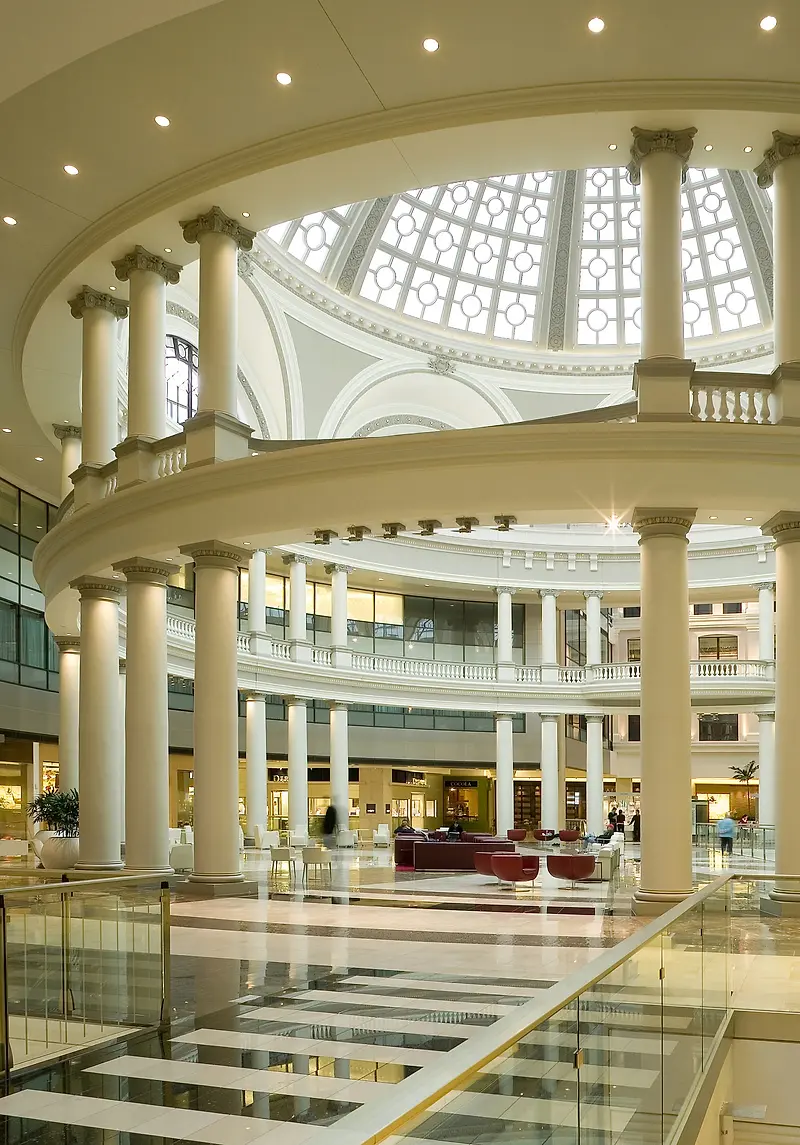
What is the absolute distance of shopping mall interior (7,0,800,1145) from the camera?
5.99m

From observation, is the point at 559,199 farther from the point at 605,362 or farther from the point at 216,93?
the point at 216,93

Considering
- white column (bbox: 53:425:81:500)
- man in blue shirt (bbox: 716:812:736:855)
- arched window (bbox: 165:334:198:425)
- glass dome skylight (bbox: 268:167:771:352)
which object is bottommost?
man in blue shirt (bbox: 716:812:736:855)

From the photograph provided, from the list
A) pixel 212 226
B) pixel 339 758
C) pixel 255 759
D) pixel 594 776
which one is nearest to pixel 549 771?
pixel 594 776

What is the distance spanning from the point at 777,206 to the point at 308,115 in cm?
596

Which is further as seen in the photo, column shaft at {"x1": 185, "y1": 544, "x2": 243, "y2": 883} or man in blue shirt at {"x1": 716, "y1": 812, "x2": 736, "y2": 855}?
man in blue shirt at {"x1": 716, "y1": 812, "x2": 736, "y2": 855}

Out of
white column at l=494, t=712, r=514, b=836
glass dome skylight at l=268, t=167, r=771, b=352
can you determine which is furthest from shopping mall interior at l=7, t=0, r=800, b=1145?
white column at l=494, t=712, r=514, b=836

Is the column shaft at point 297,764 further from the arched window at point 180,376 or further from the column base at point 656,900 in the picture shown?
the column base at point 656,900

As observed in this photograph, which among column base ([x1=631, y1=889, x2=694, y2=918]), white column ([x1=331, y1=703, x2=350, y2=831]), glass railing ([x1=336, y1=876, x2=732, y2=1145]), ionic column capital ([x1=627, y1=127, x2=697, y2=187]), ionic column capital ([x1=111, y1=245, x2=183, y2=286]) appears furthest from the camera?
white column ([x1=331, y1=703, x2=350, y2=831])

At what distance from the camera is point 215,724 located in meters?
15.3

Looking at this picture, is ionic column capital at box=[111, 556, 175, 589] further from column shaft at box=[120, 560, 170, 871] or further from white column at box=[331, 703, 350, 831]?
white column at box=[331, 703, 350, 831]

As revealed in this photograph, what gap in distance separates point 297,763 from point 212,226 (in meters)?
19.7

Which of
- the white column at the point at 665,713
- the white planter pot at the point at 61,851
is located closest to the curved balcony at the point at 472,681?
the white planter pot at the point at 61,851

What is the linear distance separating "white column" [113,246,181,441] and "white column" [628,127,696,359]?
22.9 feet

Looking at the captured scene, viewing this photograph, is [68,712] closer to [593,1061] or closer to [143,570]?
[143,570]
